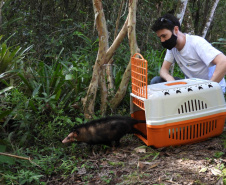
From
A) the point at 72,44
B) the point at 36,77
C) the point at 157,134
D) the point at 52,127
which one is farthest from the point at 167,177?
the point at 72,44

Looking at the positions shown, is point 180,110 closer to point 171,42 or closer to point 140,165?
point 140,165

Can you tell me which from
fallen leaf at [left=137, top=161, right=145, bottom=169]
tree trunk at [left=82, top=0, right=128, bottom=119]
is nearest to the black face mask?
tree trunk at [left=82, top=0, right=128, bottom=119]

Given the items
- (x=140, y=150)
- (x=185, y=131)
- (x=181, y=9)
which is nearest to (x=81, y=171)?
(x=140, y=150)

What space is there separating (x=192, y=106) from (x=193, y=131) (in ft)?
1.04

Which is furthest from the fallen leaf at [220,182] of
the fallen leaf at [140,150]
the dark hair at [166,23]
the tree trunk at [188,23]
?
the tree trunk at [188,23]

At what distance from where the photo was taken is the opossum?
3973 mm

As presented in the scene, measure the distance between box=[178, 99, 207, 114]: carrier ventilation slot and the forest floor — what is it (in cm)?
48

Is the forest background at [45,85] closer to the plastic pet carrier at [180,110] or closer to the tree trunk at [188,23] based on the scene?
the tree trunk at [188,23]

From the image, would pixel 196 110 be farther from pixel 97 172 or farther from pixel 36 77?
pixel 36 77

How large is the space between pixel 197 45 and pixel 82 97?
199 cm

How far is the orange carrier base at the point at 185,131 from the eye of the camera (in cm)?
352

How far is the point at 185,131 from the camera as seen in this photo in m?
3.62

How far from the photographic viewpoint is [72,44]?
738 centimetres

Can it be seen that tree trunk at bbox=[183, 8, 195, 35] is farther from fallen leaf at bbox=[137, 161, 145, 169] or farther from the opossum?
fallen leaf at bbox=[137, 161, 145, 169]
